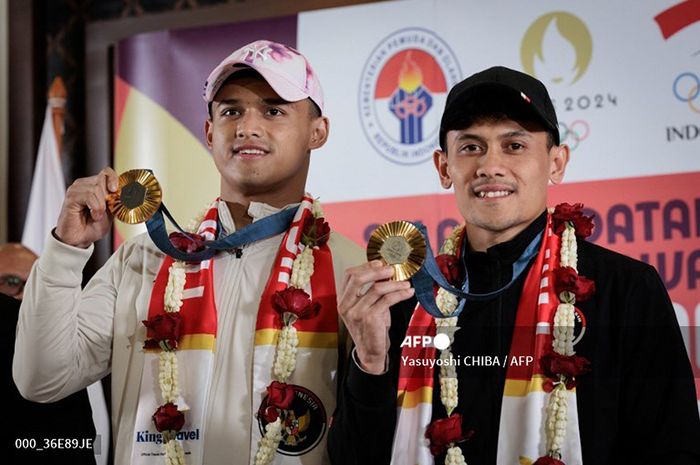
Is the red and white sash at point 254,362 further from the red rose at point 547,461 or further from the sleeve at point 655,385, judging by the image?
the sleeve at point 655,385

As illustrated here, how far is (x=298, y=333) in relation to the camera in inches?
80.1

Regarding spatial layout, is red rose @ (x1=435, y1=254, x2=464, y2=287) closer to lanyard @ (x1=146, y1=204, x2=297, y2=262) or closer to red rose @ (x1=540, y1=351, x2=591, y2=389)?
red rose @ (x1=540, y1=351, x2=591, y2=389)

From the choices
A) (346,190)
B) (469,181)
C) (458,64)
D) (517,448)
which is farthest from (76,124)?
(517,448)

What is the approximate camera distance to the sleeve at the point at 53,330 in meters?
1.90

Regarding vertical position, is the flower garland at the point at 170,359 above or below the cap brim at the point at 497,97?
below

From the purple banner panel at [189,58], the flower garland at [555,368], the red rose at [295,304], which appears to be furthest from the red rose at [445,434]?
the purple banner panel at [189,58]

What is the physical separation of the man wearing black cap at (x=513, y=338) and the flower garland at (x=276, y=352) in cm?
14

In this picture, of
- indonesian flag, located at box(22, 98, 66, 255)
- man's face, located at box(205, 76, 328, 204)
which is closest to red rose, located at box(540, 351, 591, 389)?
man's face, located at box(205, 76, 328, 204)

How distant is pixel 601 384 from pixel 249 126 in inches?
Result: 34.8

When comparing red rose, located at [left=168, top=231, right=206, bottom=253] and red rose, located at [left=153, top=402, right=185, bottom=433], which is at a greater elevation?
red rose, located at [left=168, top=231, right=206, bottom=253]

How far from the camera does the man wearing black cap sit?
1.73m

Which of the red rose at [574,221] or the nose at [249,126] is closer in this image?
the red rose at [574,221]

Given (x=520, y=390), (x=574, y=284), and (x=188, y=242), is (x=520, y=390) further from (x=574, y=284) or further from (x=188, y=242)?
(x=188, y=242)

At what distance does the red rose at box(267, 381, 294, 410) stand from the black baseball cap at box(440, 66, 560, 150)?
2.00ft
